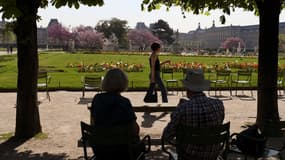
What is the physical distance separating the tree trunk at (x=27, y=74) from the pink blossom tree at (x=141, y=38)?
102060mm

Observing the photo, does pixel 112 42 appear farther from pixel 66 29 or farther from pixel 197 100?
pixel 197 100

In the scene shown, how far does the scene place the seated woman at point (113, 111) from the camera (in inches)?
189

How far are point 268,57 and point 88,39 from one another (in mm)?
91873

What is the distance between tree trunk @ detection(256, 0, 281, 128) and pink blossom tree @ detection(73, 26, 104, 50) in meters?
87.9

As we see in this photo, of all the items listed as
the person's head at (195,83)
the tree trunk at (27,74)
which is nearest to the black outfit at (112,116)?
the person's head at (195,83)

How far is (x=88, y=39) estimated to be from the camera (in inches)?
3917

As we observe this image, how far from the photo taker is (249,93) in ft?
56.2

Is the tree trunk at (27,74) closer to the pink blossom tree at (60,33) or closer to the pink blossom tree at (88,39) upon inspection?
the pink blossom tree at (88,39)

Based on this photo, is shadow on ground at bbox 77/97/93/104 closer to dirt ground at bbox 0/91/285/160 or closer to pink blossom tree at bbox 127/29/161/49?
dirt ground at bbox 0/91/285/160

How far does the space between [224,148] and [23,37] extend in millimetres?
4700

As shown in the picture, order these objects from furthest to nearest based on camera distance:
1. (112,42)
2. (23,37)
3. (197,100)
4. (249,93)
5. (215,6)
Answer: (112,42) → (249,93) → (215,6) → (23,37) → (197,100)

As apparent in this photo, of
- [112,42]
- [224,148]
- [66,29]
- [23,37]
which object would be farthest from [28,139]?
[66,29]

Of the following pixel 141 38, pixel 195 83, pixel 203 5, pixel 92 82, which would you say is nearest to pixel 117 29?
pixel 141 38

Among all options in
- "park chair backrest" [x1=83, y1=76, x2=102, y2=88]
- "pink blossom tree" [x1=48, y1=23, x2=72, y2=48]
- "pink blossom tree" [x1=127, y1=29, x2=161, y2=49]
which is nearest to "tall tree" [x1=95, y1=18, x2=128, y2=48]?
"pink blossom tree" [x1=127, y1=29, x2=161, y2=49]
